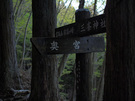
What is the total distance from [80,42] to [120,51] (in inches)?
44.2

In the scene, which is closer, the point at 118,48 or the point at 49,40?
the point at 118,48

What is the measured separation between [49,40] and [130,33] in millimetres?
1247

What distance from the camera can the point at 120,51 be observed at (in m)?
1.19

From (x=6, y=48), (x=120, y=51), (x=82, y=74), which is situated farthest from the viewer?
(x=6, y=48)

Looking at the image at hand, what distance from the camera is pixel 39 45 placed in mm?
1976

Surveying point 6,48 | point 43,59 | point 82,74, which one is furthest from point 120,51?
point 6,48

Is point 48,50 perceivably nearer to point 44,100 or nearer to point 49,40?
point 49,40

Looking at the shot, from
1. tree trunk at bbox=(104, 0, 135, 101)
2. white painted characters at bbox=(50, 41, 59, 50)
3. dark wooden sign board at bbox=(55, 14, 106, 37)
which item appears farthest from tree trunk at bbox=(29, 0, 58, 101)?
tree trunk at bbox=(104, 0, 135, 101)

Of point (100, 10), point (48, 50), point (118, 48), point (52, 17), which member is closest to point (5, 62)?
point (52, 17)

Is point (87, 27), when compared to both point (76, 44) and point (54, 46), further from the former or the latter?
point (54, 46)

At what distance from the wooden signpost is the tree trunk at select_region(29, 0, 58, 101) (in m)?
0.65

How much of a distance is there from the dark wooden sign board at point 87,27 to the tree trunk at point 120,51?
75 cm

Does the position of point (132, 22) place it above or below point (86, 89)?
above

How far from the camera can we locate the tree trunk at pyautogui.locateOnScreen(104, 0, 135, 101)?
3.69ft
